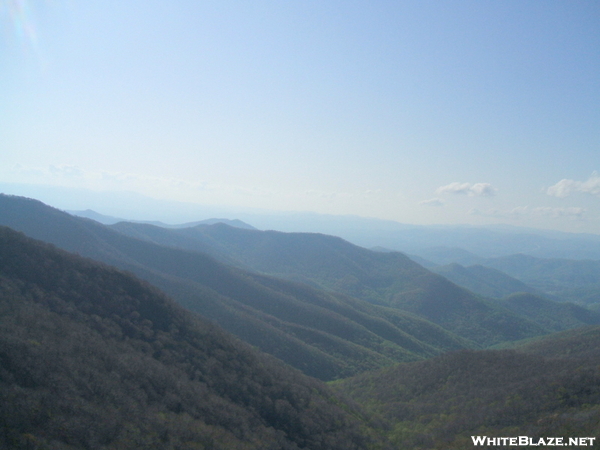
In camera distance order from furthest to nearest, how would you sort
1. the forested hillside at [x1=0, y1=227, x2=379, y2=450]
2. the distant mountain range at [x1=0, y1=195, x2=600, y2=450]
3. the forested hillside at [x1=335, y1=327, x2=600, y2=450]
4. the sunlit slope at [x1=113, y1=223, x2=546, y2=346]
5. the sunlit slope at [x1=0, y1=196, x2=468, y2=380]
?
the sunlit slope at [x1=113, y1=223, x2=546, y2=346] → the sunlit slope at [x1=0, y1=196, x2=468, y2=380] → the forested hillside at [x1=335, y1=327, x2=600, y2=450] → the distant mountain range at [x1=0, y1=195, x2=600, y2=450] → the forested hillside at [x1=0, y1=227, x2=379, y2=450]

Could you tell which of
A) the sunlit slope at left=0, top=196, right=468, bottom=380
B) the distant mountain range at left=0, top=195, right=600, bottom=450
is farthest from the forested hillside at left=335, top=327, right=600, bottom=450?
the sunlit slope at left=0, top=196, right=468, bottom=380

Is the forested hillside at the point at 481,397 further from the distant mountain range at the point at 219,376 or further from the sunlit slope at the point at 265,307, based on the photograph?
the sunlit slope at the point at 265,307

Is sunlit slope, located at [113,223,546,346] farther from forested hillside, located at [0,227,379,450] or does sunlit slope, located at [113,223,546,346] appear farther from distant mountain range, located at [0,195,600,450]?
forested hillside, located at [0,227,379,450]

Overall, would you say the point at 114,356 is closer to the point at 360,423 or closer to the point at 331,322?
the point at 360,423

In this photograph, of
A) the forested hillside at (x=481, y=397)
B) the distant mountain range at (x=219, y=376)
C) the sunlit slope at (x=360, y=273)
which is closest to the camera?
the distant mountain range at (x=219, y=376)

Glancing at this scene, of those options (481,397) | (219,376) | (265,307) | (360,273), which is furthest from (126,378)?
(360,273)

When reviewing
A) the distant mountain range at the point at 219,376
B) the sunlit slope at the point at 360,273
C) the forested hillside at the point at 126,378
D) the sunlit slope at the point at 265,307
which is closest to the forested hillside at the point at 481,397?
the distant mountain range at the point at 219,376

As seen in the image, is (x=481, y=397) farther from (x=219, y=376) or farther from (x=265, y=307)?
(x=265, y=307)
